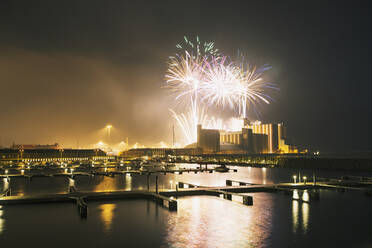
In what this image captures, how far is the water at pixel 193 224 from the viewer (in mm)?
18234

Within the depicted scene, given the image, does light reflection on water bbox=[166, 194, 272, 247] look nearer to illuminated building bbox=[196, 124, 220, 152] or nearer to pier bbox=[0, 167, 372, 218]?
pier bbox=[0, 167, 372, 218]

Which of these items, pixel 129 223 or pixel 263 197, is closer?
pixel 129 223

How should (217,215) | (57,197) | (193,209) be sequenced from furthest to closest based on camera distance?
(57,197), (193,209), (217,215)

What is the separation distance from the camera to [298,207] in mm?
27781

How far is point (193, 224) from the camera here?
72.4 feet

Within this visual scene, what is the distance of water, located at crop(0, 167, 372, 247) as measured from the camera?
18.2 m

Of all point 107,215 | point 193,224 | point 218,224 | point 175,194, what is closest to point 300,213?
point 218,224

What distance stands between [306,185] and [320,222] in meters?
15.8

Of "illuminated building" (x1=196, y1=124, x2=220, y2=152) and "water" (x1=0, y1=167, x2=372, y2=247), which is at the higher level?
"illuminated building" (x1=196, y1=124, x2=220, y2=152)

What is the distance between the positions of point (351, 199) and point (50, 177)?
5172 cm

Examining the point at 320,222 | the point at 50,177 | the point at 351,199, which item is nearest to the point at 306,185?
the point at 351,199

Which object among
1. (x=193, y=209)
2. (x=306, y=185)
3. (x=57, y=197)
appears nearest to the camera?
(x=193, y=209)

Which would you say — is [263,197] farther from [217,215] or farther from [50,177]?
[50,177]

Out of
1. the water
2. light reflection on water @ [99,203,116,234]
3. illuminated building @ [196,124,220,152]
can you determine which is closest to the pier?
the water
